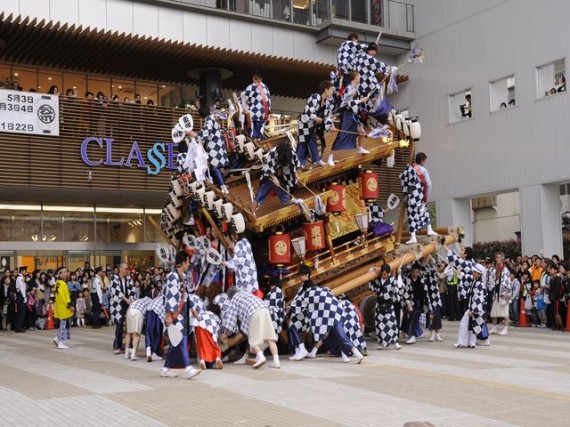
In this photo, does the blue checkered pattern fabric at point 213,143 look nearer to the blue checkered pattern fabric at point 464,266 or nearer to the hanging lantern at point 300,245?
the hanging lantern at point 300,245

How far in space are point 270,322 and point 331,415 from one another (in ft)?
12.5

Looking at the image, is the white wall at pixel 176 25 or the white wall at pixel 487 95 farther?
the white wall at pixel 487 95

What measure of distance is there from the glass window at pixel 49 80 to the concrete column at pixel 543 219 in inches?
588

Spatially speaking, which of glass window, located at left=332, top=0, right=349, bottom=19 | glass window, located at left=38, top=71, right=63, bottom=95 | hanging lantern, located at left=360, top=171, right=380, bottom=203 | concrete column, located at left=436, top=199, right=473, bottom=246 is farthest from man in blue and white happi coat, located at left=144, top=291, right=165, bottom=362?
glass window, located at left=332, top=0, right=349, bottom=19

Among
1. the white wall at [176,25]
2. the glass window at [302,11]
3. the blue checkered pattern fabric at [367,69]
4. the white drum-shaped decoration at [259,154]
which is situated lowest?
the white drum-shaped decoration at [259,154]

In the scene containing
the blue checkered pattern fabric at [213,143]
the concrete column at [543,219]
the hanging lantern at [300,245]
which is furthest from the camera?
the concrete column at [543,219]

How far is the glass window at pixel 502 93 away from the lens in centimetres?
2295

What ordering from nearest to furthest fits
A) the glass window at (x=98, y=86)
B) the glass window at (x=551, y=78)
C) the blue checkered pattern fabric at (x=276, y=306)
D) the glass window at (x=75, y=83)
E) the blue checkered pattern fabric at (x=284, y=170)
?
1. the blue checkered pattern fabric at (x=276, y=306)
2. the blue checkered pattern fabric at (x=284, y=170)
3. the glass window at (x=551, y=78)
4. the glass window at (x=75, y=83)
5. the glass window at (x=98, y=86)

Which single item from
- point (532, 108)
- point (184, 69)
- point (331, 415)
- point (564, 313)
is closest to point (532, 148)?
point (532, 108)

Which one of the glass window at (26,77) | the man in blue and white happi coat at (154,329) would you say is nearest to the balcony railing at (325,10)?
the glass window at (26,77)

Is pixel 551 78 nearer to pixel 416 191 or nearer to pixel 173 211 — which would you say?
pixel 416 191

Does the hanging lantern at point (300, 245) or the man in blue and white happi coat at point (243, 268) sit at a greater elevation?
the hanging lantern at point (300, 245)

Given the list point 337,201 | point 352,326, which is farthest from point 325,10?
point 352,326

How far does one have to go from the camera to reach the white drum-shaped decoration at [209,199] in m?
11.8
